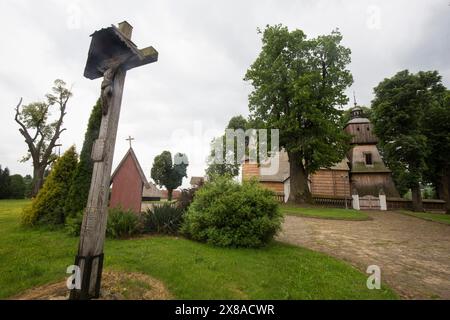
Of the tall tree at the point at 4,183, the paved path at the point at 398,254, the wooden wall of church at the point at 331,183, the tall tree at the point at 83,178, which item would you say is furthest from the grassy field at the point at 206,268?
the tall tree at the point at 4,183

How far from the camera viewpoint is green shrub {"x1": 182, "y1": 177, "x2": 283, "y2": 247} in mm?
6957

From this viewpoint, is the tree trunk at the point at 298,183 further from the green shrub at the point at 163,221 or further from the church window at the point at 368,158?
the green shrub at the point at 163,221

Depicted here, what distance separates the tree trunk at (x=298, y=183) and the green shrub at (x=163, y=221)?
15830 millimetres

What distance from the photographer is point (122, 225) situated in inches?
308

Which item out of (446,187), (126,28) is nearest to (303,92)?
(126,28)

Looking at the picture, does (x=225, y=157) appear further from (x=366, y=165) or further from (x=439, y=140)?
(x=439, y=140)

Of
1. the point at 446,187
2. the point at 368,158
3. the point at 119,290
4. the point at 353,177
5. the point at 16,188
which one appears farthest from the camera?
the point at 16,188

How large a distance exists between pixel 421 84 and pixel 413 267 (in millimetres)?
27218

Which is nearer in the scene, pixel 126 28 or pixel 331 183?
pixel 126 28

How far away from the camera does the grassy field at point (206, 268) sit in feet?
13.2

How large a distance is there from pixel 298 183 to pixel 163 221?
1672cm

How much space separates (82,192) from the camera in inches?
371
